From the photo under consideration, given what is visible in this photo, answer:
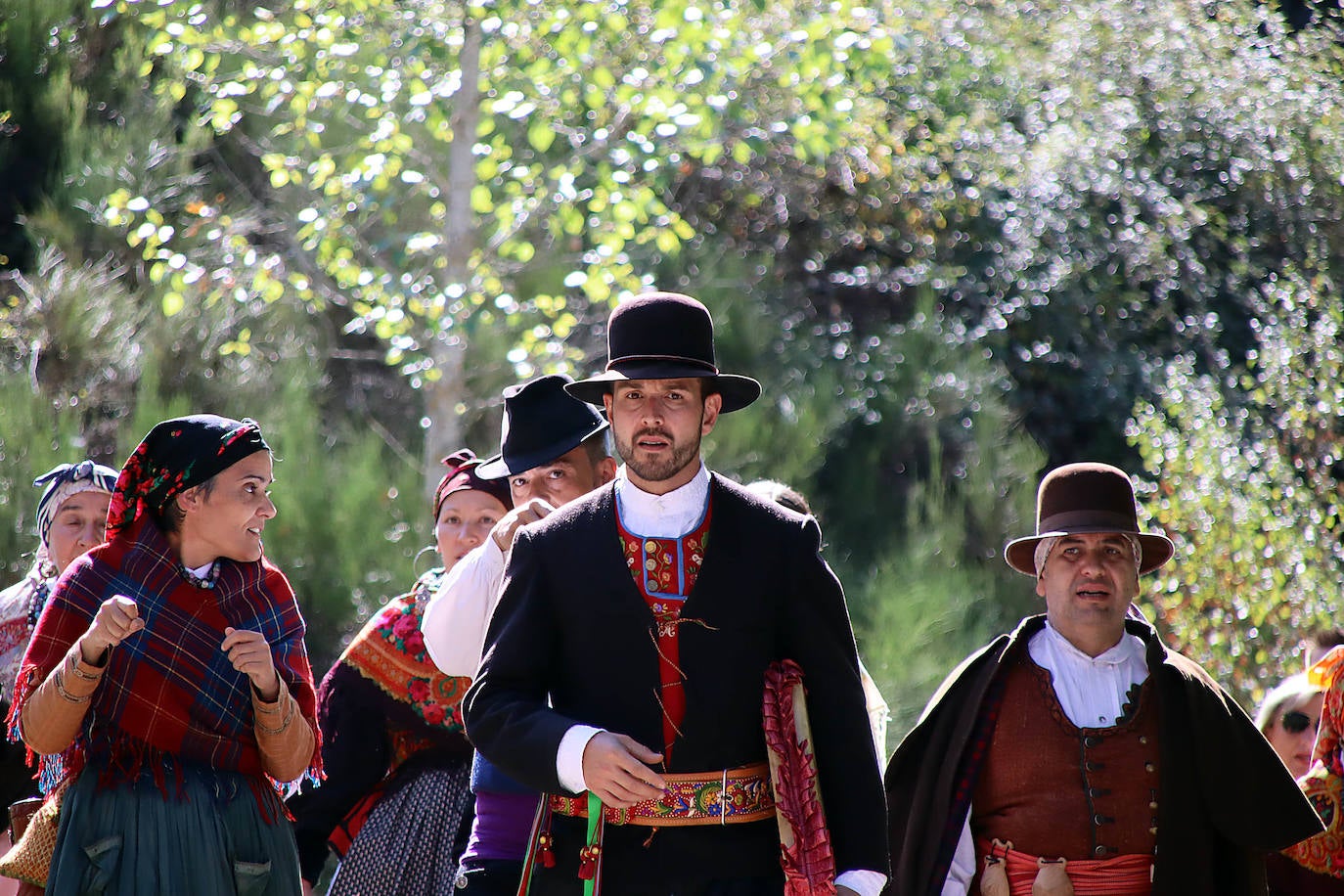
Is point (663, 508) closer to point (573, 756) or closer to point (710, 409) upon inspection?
point (710, 409)

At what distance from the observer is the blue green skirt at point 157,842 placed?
3.52 m

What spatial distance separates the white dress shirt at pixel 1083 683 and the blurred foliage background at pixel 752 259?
3.63m

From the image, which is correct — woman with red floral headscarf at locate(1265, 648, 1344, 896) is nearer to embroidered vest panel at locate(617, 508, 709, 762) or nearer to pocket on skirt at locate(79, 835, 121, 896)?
embroidered vest panel at locate(617, 508, 709, 762)

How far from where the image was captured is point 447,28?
8766 millimetres

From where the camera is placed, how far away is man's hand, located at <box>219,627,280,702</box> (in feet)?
11.8

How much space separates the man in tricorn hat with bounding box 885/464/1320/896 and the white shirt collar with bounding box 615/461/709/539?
51.1 inches

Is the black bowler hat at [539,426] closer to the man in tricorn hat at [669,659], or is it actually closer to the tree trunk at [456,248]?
the man in tricorn hat at [669,659]

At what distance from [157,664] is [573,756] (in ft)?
4.18

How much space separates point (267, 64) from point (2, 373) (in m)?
2.45

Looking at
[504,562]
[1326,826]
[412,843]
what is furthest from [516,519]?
[1326,826]

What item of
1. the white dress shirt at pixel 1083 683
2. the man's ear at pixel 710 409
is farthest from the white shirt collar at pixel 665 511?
the white dress shirt at pixel 1083 683

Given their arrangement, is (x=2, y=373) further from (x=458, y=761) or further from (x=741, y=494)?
(x=741, y=494)

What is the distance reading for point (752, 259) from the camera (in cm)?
1254

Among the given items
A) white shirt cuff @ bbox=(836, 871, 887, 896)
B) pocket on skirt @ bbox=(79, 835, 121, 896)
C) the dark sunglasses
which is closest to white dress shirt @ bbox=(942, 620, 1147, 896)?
white shirt cuff @ bbox=(836, 871, 887, 896)
